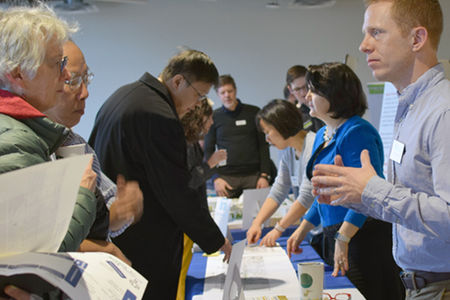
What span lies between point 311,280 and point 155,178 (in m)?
0.81

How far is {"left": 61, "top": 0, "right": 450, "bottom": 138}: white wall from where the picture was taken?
7172 millimetres

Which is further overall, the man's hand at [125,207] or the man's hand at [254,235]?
the man's hand at [254,235]

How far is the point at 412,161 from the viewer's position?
1.17 meters

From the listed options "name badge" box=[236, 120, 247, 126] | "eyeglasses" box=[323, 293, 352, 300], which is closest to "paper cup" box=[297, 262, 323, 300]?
"eyeglasses" box=[323, 293, 352, 300]

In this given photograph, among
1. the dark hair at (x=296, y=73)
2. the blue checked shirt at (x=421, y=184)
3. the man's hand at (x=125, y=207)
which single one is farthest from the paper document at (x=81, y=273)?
the dark hair at (x=296, y=73)

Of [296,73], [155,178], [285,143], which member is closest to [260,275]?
[155,178]

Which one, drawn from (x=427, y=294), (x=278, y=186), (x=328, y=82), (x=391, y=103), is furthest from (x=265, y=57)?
(x=427, y=294)

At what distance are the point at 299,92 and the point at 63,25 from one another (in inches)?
119

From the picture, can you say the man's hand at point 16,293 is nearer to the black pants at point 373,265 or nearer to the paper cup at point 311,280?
the paper cup at point 311,280

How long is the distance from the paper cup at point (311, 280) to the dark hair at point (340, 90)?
0.80 meters

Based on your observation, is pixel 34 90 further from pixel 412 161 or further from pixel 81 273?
pixel 412 161

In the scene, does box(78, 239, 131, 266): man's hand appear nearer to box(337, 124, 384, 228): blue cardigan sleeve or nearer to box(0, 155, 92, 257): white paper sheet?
box(0, 155, 92, 257): white paper sheet

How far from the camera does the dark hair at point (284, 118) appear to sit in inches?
107

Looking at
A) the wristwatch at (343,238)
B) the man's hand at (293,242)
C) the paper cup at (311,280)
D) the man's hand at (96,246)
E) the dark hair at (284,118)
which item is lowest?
the man's hand at (293,242)
